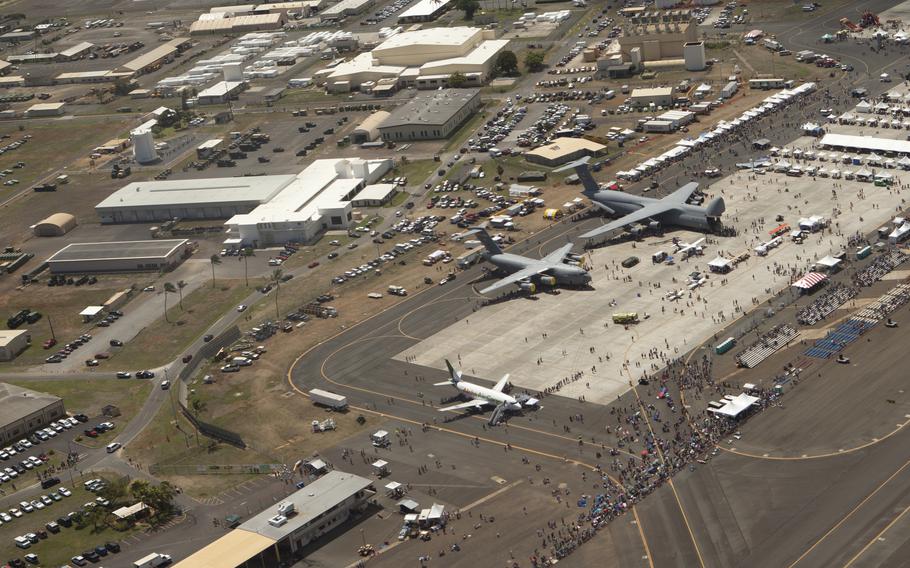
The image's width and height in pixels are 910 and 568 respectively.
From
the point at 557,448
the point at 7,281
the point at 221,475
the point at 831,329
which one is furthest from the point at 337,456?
the point at 7,281

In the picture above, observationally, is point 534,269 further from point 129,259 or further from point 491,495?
point 129,259

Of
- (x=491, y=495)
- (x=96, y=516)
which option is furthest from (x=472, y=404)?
(x=96, y=516)

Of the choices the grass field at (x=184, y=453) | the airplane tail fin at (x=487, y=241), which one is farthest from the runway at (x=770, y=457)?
the airplane tail fin at (x=487, y=241)

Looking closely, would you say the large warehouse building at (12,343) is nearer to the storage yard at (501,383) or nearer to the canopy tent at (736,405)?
the storage yard at (501,383)

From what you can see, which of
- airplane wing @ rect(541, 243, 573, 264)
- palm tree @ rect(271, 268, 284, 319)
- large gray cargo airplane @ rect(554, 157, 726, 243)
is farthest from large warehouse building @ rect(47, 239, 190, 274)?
large gray cargo airplane @ rect(554, 157, 726, 243)

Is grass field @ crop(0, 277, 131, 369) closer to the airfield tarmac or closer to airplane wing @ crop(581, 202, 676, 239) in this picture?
the airfield tarmac

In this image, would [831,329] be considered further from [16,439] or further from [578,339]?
[16,439]
